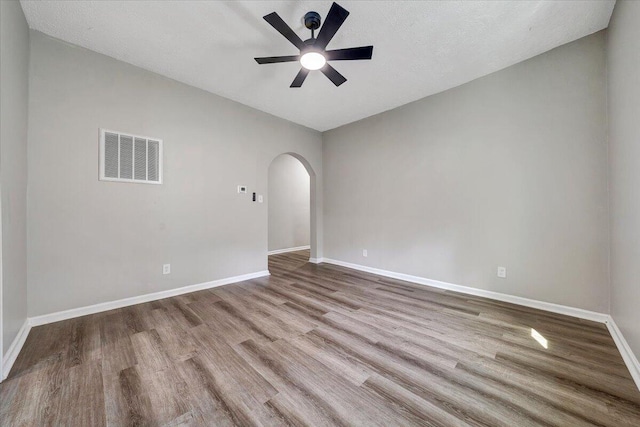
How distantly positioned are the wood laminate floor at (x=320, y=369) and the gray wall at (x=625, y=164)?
406 millimetres

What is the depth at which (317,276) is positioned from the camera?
3.89 m

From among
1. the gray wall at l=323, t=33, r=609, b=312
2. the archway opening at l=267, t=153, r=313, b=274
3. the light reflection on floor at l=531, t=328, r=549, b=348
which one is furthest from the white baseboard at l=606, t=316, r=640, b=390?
the archway opening at l=267, t=153, r=313, b=274

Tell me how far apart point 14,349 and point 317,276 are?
3120 millimetres

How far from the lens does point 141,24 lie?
214 centimetres

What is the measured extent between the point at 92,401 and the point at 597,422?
108 inches

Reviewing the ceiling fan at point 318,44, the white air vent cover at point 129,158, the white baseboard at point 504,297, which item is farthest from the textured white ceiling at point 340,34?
the white baseboard at point 504,297

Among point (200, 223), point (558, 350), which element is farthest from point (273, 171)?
point (558, 350)

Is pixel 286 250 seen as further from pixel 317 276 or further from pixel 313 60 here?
pixel 313 60

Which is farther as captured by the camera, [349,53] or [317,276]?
[317,276]

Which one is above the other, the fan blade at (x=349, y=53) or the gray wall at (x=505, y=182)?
the fan blade at (x=349, y=53)

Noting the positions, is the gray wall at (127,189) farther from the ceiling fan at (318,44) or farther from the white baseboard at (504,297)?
the white baseboard at (504,297)

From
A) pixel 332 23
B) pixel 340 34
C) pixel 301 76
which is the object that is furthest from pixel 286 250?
pixel 332 23

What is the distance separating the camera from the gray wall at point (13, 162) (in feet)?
5.22

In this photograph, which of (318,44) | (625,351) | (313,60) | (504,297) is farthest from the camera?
(504,297)
